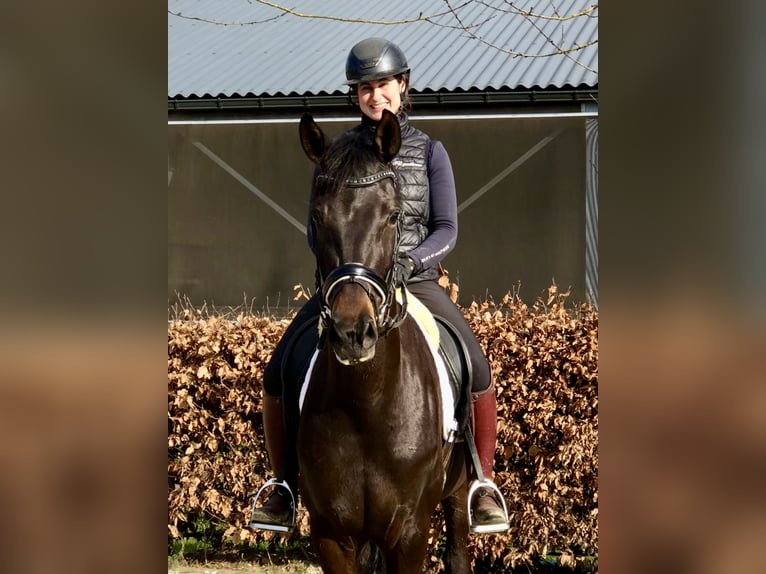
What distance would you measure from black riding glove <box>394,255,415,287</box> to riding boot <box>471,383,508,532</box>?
1.12m

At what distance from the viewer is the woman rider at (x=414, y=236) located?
3885 mm

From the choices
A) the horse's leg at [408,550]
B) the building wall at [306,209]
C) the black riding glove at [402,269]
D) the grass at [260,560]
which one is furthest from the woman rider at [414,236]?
the building wall at [306,209]

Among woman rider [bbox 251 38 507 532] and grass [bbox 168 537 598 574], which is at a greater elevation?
woman rider [bbox 251 38 507 532]

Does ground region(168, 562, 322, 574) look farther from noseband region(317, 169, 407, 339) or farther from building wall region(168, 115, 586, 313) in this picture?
building wall region(168, 115, 586, 313)

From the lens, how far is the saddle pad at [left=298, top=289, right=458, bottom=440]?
386cm

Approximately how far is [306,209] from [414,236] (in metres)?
12.3

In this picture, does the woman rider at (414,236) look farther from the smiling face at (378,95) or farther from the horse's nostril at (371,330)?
the horse's nostril at (371,330)

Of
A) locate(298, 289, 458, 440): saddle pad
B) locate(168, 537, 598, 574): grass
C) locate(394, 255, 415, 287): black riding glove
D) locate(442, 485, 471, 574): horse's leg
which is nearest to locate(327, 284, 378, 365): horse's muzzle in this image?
locate(394, 255, 415, 287): black riding glove

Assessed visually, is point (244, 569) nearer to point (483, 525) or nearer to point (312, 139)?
point (483, 525)

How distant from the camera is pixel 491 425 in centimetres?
439

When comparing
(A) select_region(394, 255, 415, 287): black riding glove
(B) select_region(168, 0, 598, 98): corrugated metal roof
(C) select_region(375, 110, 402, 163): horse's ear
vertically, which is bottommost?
(A) select_region(394, 255, 415, 287): black riding glove
